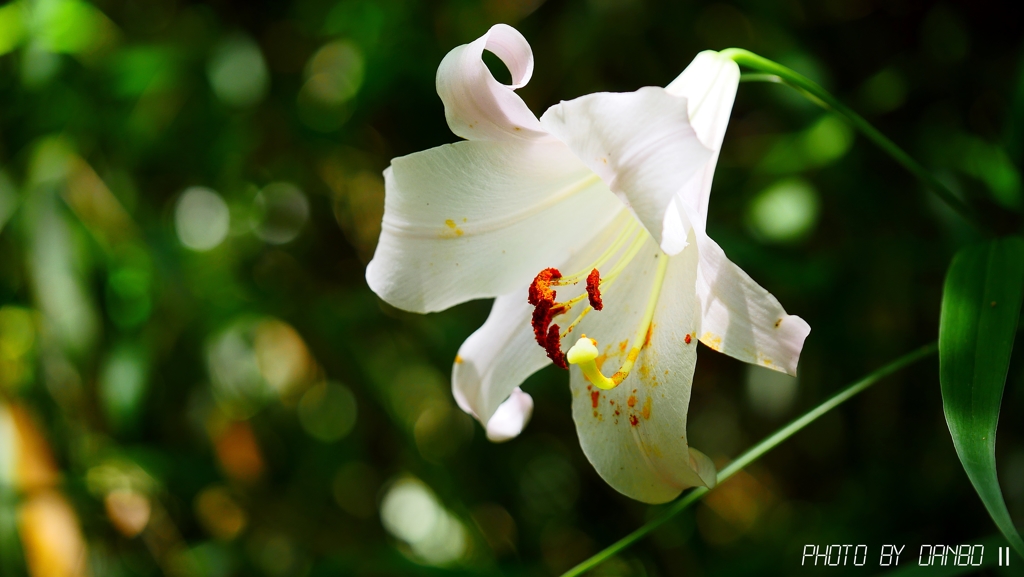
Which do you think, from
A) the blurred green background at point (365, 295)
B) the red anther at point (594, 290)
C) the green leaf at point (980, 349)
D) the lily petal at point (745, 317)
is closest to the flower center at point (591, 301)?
the red anther at point (594, 290)

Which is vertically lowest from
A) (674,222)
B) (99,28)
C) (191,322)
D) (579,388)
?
(191,322)

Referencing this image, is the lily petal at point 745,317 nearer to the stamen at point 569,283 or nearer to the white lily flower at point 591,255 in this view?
the white lily flower at point 591,255

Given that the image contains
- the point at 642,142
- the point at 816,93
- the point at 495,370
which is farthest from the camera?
the point at 495,370

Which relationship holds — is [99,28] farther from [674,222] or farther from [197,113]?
[674,222]

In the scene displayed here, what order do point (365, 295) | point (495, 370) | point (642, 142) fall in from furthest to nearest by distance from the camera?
point (365, 295)
point (495, 370)
point (642, 142)

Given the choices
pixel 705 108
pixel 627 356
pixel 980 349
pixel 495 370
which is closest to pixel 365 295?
pixel 495 370

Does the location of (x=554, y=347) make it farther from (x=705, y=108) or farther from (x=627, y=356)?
(x=705, y=108)

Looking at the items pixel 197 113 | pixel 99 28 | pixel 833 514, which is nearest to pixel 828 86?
pixel 833 514
